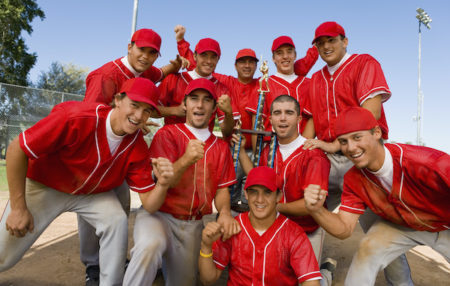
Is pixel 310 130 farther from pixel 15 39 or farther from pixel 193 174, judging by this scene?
pixel 15 39

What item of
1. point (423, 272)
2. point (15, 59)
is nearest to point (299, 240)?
point (423, 272)

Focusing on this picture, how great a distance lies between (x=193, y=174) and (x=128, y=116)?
95 centimetres

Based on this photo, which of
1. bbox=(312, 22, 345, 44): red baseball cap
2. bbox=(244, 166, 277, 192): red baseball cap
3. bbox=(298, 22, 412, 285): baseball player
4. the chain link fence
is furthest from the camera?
the chain link fence

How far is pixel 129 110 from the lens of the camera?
304 centimetres

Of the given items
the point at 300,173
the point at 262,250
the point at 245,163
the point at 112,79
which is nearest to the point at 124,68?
the point at 112,79

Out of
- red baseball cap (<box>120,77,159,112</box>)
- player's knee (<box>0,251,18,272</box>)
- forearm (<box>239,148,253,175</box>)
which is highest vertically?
red baseball cap (<box>120,77,159,112</box>)

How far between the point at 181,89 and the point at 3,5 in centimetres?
1830

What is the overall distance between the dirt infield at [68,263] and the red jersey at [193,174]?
1816mm

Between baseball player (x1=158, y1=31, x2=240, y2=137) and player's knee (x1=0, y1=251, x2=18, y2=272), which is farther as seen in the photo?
baseball player (x1=158, y1=31, x2=240, y2=137)

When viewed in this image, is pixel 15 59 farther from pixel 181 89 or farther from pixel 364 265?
pixel 364 265

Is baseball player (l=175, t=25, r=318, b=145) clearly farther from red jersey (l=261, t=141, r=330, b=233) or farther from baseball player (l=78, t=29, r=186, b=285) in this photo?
baseball player (l=78, t=29, r=186, b=285)

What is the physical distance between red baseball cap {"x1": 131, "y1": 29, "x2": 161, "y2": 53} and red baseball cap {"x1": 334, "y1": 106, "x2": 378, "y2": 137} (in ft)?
8.50

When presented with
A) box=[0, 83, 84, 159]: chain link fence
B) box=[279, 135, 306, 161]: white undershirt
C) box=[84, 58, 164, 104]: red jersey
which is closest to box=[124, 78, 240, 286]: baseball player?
box=[279, 135, 306, 161]: white undershirt

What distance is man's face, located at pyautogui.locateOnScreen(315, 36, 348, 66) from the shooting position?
391 cm
